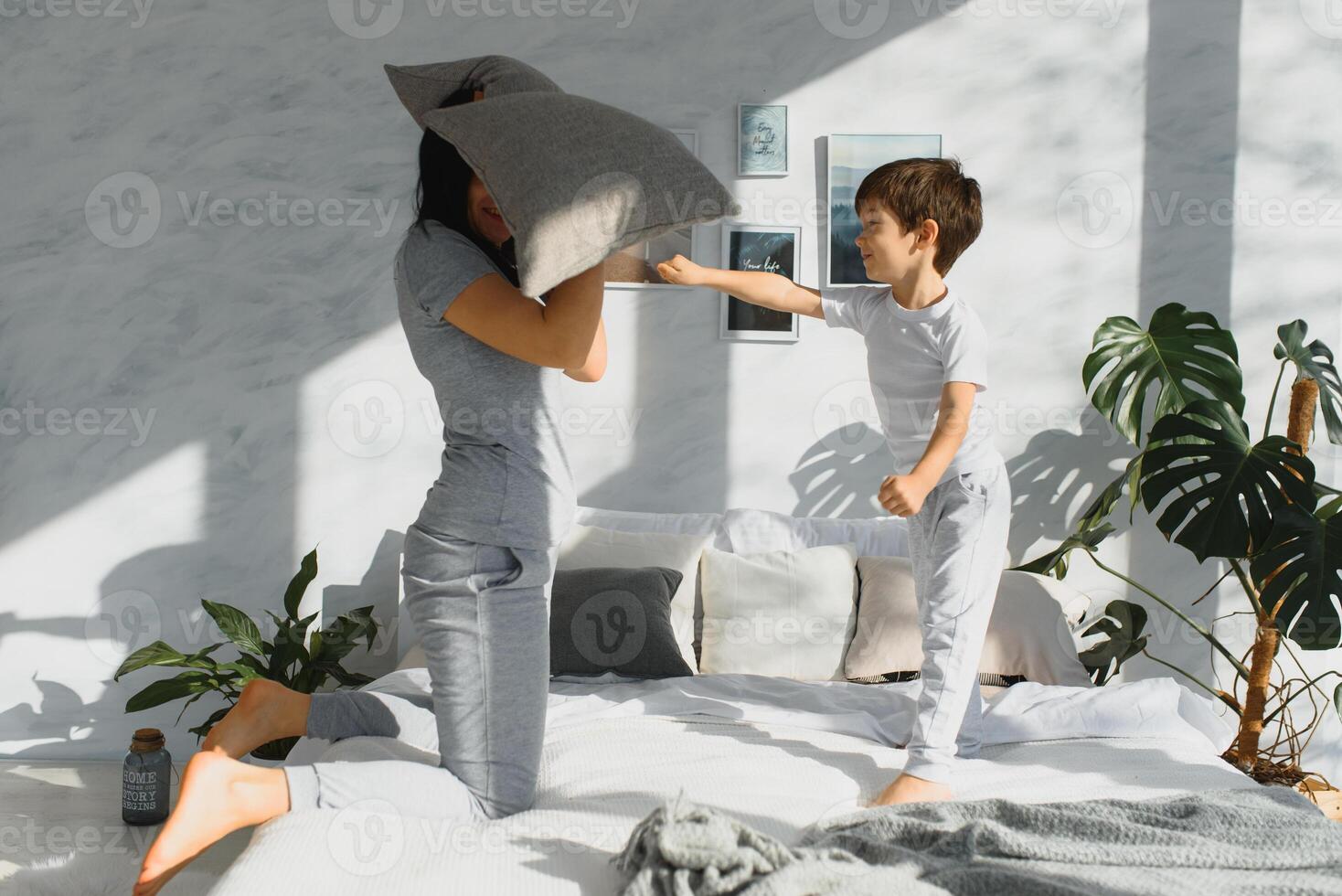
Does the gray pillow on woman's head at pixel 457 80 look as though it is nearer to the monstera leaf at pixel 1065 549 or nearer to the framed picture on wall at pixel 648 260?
the framed picture on wall at pixel 648 260

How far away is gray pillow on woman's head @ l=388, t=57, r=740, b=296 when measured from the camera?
4.69 feet

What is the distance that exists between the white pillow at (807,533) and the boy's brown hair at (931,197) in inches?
41.6

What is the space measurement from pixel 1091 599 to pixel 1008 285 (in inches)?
36.5

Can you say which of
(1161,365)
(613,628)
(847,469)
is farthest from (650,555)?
(1161,365)

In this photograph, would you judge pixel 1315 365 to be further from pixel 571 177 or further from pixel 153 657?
pixel 153 657

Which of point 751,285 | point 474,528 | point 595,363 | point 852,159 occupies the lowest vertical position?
→ point 474,528

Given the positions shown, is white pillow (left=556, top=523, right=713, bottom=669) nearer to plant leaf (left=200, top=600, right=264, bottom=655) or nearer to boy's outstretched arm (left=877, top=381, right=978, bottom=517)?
plant leaf (left=200, top=600, right=264, bottom=655)

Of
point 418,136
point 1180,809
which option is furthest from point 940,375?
point 418,136

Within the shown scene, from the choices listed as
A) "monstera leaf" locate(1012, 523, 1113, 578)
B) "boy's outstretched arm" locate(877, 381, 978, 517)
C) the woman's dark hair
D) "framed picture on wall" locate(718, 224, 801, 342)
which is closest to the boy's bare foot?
"boy's outstretched arm" locate(877, 381, 978, 517)

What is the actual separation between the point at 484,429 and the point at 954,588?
93 centimetres

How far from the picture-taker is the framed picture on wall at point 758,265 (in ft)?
10.4

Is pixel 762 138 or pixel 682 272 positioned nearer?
pixel 682 272

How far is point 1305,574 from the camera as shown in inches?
97.7

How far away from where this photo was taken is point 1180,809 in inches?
64.3
